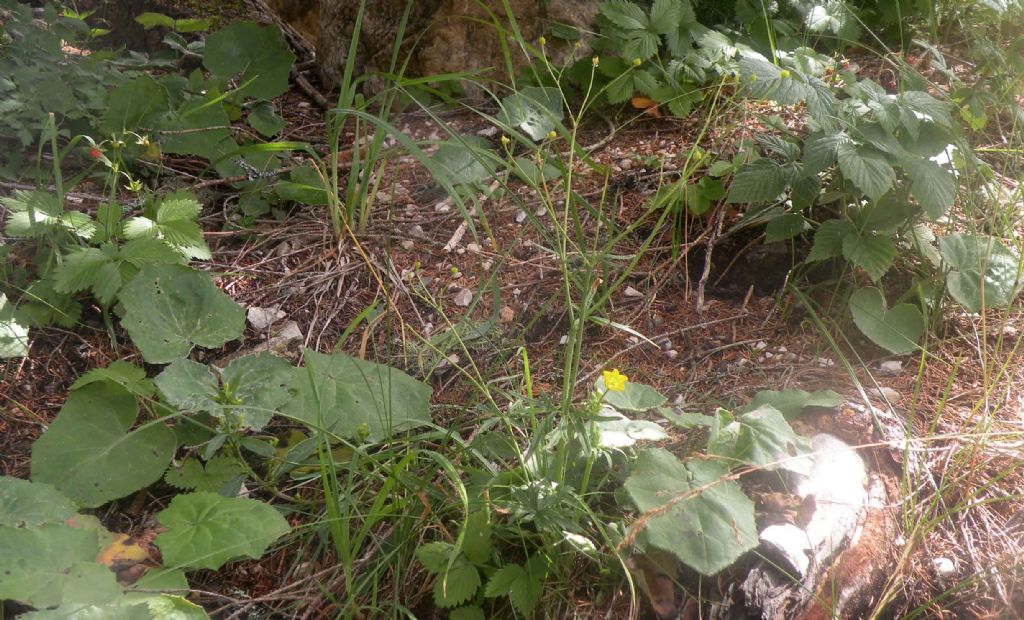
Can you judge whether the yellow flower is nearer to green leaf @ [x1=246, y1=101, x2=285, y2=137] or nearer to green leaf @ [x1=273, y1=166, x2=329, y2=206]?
green leaf @ [x1=273, y1=166, x2=329, y2=206]

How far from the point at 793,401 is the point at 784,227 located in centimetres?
60

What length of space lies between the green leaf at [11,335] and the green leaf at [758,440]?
1.52 meters

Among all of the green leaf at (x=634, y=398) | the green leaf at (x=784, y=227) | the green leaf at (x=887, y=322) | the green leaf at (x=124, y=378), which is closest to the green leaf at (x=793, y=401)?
the green leaf at (x=634, y=398)

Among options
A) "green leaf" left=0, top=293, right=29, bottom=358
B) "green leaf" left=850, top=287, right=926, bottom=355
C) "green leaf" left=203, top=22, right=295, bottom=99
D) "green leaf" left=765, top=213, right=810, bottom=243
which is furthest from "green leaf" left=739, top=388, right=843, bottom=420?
"green leaf" left=203, top=22, right=295, bottom=99

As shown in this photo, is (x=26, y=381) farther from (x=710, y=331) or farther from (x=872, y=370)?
(x=872, y=370)

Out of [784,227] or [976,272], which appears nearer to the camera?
[976,272]

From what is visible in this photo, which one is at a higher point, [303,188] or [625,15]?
[625,15]

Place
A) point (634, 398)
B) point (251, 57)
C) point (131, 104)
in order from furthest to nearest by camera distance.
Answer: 1. point (251, 57)
2. point (131, 104)
3. point (634, 398)

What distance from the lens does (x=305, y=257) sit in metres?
2.16

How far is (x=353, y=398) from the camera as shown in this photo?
161cm

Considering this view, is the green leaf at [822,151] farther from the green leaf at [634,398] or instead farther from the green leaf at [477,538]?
the green leaf at [477,538]

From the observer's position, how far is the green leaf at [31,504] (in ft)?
4.22

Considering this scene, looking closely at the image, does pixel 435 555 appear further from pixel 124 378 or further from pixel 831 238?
pixel 831 238

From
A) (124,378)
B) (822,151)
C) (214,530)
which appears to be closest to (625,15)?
(822,151)
